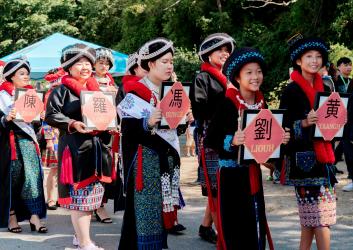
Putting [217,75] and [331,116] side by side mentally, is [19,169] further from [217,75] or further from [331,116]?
[331,116]

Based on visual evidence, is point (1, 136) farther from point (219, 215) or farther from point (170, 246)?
point (219, 215)

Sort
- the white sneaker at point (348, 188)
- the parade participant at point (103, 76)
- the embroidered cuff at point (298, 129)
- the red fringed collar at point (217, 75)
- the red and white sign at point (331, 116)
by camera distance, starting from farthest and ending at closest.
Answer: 1. the white sneaker at point (348, 188)
2. the parade participant at point (103, 76)
3. the red fringed collar at point (217, 75)
4. the embroidered cuff at point (298, 129)
5. the red and white sign at point (331, 116)

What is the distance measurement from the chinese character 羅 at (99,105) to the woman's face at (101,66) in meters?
2.14

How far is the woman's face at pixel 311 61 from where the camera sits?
4.38 meters

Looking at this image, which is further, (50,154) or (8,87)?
(50,154)

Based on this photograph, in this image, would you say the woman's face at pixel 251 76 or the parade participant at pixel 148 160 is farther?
the parade participant at pixel 148 160

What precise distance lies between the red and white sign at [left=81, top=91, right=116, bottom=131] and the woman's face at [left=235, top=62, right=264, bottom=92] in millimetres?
1457

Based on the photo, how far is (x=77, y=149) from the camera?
17.3ft

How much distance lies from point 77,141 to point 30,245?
1364 millimetres

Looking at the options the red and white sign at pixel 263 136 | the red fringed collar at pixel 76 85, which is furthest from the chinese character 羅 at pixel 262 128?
the red fringed collar at pixel 76 85

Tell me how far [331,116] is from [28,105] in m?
3.18

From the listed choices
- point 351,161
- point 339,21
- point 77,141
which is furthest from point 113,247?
point 339,21

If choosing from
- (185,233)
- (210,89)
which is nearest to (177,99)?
(210,89)

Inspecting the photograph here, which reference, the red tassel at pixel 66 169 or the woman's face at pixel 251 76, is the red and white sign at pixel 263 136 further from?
the red tassel at pixel 66 169
